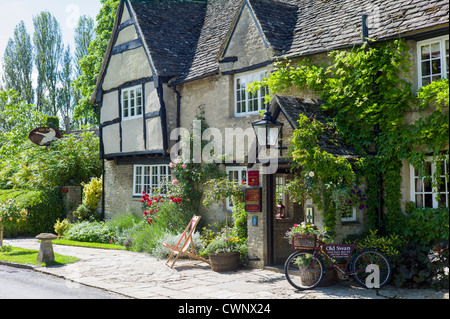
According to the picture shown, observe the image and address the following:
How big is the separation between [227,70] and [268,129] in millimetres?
4463

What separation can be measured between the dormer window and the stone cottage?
38mm

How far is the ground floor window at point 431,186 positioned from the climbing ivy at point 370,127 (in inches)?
9.7

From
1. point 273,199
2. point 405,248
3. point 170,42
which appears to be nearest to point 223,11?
point 170,42

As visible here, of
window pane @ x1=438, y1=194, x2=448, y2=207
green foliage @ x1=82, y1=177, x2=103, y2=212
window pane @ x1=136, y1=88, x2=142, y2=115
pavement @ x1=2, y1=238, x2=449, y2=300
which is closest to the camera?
pavement @ x1=2, y1=238, x2=449, y2=300

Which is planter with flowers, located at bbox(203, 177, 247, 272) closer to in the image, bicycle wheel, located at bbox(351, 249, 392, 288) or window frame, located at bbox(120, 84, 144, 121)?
bicycle wheel, located at bbox(351, 249, 392, 288)

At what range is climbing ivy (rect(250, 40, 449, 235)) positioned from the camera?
9.09m

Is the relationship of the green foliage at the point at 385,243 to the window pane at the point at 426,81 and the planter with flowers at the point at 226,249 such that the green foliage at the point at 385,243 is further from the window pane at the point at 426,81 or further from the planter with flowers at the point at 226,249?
the window pane at the point at 426,81

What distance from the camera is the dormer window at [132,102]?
54.7ft

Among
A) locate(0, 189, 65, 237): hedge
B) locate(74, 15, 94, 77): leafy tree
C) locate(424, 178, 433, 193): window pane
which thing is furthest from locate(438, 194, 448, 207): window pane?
locate(74, 15, 94, 77): leafy tree

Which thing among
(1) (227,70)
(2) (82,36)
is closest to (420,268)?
(1) (227,70)

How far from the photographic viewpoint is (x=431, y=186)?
947 centimetres

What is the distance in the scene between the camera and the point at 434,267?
8.41m
